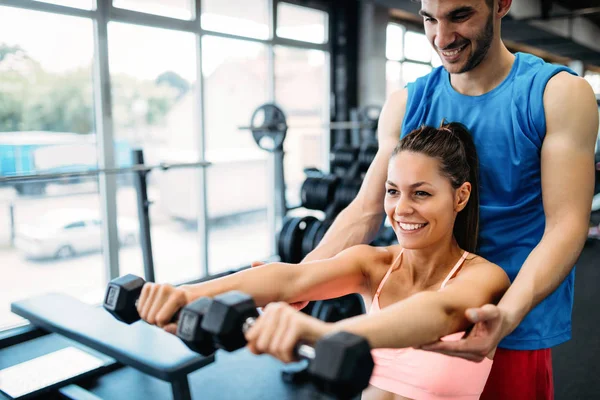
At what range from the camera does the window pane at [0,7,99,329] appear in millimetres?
3609

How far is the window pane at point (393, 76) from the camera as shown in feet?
23.7

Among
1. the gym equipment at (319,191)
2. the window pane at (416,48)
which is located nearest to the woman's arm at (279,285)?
the gym equipment at (319,191)

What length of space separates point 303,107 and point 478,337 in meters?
5.95

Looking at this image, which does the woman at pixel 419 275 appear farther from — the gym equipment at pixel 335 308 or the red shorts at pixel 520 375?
the gym equipment at pixel 335 308

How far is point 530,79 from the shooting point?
3.41 feet

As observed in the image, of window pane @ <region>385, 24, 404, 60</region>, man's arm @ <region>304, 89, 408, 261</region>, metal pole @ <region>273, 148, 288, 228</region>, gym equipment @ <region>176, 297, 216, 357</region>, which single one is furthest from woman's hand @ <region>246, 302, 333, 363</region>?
window pane @ <region>385, 24, 404, 60</region>

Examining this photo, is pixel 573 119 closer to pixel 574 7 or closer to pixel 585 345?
pixel 585 345

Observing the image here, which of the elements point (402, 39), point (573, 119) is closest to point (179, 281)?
point (573, 119)

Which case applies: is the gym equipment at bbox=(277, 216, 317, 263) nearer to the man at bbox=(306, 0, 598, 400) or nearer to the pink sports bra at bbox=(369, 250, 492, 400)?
the man at bbox=(306, 0, 598, 400)

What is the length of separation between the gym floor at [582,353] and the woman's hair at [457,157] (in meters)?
2.06

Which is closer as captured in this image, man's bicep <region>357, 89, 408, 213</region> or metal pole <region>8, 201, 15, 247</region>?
man's bicep <region>357, 89, 408, 213</region>

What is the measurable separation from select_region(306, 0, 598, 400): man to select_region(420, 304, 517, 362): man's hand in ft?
0.23

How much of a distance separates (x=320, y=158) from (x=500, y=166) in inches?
228

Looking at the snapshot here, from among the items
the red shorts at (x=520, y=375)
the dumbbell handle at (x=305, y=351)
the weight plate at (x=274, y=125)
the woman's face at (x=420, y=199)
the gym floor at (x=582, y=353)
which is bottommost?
the gym floor at (x=582, y=353)
